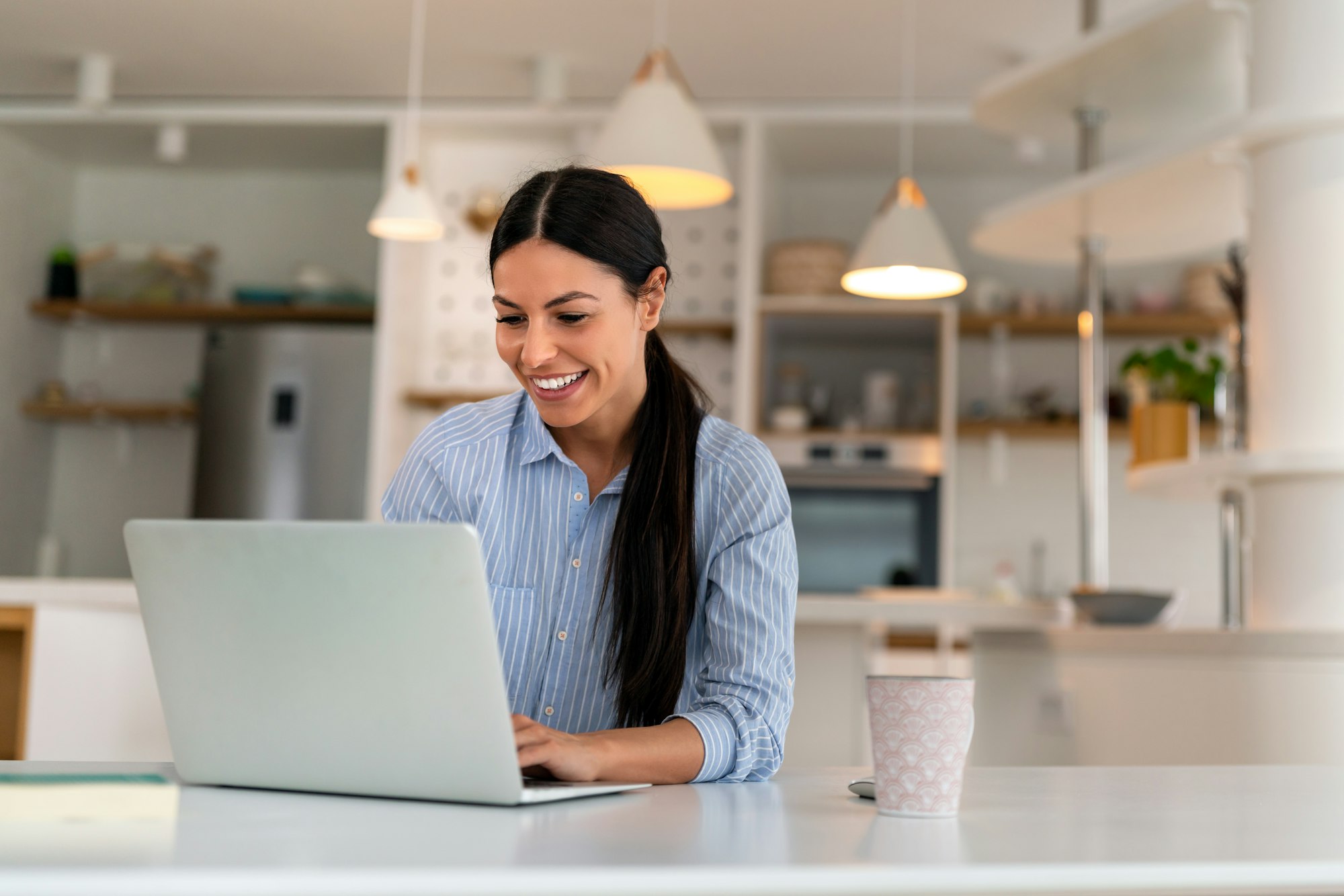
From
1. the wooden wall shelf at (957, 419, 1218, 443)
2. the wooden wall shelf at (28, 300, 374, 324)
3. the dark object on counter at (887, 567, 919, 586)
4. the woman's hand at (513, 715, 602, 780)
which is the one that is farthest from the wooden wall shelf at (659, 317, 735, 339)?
the woman's hand at (513, 715, 602, 780)

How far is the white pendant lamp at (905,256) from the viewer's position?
3084 millimetres

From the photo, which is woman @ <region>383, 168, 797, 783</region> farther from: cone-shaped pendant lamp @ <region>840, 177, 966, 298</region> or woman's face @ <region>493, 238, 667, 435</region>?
cone-shaped pendant lamp @ <region>840, 177, 966, 298</region>

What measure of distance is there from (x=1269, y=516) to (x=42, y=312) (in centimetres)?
486

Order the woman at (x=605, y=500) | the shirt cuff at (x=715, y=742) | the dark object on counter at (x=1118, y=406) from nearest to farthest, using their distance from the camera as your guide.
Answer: the shirt cuff at (x=715, y=742) < the woman at (x=605, y=500) < the dark object on counter at (x=1118, y=406)

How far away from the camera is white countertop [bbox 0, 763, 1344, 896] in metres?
0.57

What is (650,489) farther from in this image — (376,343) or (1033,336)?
(1033,336)

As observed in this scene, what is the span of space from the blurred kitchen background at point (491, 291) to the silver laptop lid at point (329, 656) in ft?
8.41

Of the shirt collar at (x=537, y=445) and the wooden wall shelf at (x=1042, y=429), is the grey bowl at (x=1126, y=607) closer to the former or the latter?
the shirt collar at (x=537, y=445)

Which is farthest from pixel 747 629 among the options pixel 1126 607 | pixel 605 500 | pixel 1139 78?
pixel 1139 78

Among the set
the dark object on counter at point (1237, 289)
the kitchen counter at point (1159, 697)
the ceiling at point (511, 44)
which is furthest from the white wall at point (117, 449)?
the dark object on counter at point (1237, 289)

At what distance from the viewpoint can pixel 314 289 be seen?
17.3 feet

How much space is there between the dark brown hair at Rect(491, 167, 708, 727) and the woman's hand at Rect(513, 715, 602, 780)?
0.32m

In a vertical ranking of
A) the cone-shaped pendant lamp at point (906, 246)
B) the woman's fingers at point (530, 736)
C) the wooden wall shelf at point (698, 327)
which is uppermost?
the wooden wall shelf at point (698, 327)

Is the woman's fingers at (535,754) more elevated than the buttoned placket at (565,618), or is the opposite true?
the buttoned placket at (565,618)
